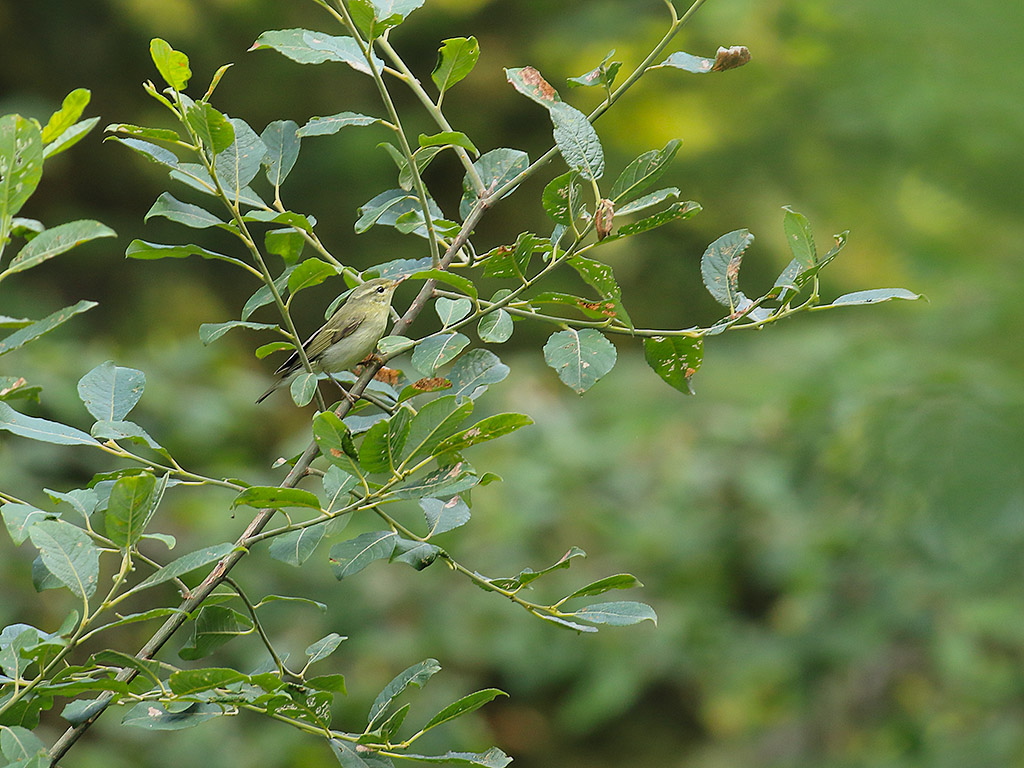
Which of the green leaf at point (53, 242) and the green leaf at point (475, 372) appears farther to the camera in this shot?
the green leaf at point (475, 372)

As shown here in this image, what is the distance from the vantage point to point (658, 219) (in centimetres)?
95

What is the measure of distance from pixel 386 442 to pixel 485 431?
0.28ft

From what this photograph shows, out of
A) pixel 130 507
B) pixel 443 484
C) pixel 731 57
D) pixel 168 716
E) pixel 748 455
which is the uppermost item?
pixel 731 57

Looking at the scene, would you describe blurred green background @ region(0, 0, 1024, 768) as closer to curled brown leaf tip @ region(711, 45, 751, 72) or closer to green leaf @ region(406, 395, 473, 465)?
Result: curled brown leaf tip @ region(711, 45, 751, 72)

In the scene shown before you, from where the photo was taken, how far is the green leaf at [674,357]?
103 cm

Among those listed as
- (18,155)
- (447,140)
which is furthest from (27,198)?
(447,140)

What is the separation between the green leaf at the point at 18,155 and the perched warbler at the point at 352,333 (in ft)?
2.12

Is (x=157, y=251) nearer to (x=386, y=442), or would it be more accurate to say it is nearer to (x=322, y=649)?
(x=386, y=442)

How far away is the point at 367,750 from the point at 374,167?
17.4ft

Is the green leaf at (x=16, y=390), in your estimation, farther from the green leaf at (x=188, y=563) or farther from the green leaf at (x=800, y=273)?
the green leaf at (x=800, y=273)

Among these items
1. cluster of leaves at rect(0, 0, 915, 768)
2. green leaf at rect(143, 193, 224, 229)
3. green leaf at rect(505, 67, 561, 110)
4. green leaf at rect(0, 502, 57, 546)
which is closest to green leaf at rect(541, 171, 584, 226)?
cluster of leaves at rect(0, 0, 915, 768)

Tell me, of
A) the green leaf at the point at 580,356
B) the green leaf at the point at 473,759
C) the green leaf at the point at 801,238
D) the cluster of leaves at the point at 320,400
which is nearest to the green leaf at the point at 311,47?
the cluster of leaves at the point at 320,400

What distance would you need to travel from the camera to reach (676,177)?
542cm

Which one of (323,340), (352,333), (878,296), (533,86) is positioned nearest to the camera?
(878,296)
